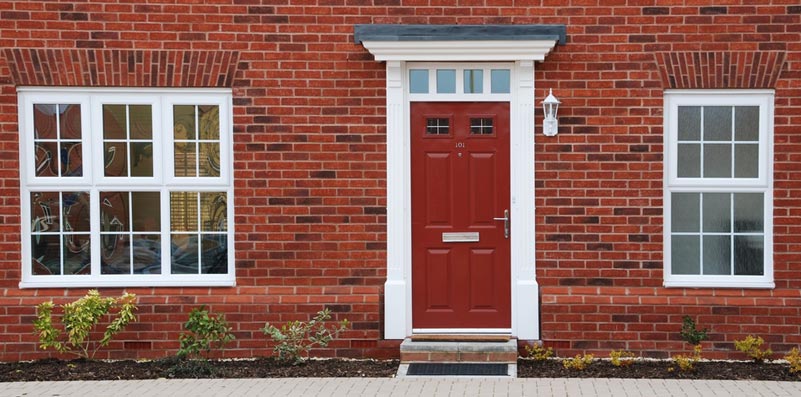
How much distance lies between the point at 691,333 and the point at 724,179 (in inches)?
57.7

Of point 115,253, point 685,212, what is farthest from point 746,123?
point 115,253

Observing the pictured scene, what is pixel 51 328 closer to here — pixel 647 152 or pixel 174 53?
pixel 174 53

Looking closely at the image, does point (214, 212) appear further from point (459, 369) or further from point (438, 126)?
point (459, 369)

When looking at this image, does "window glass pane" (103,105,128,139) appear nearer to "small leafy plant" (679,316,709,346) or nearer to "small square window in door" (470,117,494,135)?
"small square window in door" (470,117,494,135)

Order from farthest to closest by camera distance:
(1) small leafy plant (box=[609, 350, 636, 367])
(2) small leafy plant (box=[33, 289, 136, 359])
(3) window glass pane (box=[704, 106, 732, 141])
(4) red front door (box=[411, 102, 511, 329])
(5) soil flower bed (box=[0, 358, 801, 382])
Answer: (4) red front door (box=[411, 102, 511, 329]) < (3) window glass pane (box=[704, 106, 732, 141]) < (2) small leafy plant (box=[33, 289, 136, 359]) < (1) small leafy plant (box=[609, 350, 636, 367]) < (5) soil flower bed (box=[0, 358, 801, 382])

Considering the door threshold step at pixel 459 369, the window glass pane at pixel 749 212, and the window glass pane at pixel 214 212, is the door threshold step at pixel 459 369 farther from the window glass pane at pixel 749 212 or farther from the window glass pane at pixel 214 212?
the window glass pane at pixel 749 212

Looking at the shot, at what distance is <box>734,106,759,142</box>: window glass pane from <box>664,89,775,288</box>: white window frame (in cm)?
A: 4

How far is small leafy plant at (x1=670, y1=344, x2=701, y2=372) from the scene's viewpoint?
26.1 feet

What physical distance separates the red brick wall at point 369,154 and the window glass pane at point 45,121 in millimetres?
190

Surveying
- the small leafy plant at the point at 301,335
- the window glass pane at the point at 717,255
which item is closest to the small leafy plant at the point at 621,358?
the window glass pane at the point at 717,255

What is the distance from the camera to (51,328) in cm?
841

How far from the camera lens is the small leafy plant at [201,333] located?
8281 millimetres

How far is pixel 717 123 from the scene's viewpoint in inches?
340

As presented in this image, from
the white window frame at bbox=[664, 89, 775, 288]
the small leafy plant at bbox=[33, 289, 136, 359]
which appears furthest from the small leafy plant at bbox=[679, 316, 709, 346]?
the small leafy plant at bbox=[33, 289, 136, 359]
